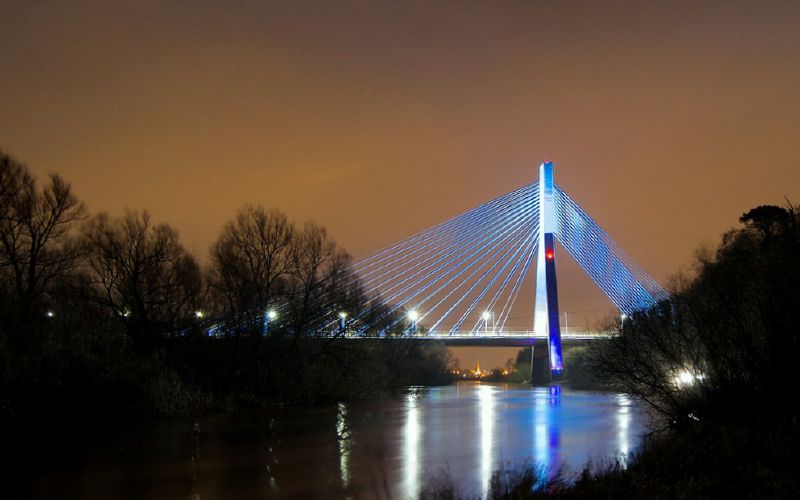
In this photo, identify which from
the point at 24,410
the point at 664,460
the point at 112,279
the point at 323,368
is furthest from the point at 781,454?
the point at 112,279

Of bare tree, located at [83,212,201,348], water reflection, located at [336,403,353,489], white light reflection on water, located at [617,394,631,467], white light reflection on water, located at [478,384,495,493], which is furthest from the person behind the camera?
bare tree, located at [83,212,201,348]

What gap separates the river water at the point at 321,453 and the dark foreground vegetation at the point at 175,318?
297 cm

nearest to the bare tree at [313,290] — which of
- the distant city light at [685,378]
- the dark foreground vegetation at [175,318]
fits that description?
the dark foreground vegetation at [175,318]

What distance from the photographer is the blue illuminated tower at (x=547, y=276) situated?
53.5m

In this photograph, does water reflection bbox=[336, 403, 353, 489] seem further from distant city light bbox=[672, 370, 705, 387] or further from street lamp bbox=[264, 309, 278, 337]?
distant city light bbox=[672, 370, 705, 387]

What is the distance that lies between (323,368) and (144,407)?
36.8 ft

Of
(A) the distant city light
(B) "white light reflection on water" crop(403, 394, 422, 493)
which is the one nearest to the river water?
(B) "white light reflection on water" crop(403, 394, 422, 493)

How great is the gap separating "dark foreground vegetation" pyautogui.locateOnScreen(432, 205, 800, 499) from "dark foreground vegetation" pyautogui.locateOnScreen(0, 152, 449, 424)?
17.7 meters

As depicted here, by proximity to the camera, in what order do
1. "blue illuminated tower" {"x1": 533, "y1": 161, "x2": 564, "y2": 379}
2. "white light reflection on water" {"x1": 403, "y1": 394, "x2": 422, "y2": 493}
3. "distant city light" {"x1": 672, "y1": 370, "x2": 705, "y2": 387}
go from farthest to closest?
"blue illuminated tower" {"x1": 533, "y1": 161, "x2": 564, "y2": 379}
"distant city light" {"x1": 672, "y1": 370, "x2": 705, "y2": 387}
"white light reflection on water" {"x1": 403, "y1": 394, "x2": 422, "y2": 493}

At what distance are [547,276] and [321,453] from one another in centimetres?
3539

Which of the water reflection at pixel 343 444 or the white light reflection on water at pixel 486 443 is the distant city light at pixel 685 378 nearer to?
the white light reflection on water at pixel 486 443

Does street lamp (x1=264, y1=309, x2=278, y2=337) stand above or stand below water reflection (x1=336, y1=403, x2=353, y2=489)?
above

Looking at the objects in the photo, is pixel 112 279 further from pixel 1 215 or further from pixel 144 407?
pixel 144 407

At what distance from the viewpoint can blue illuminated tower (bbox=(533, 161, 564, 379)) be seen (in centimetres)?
5347
